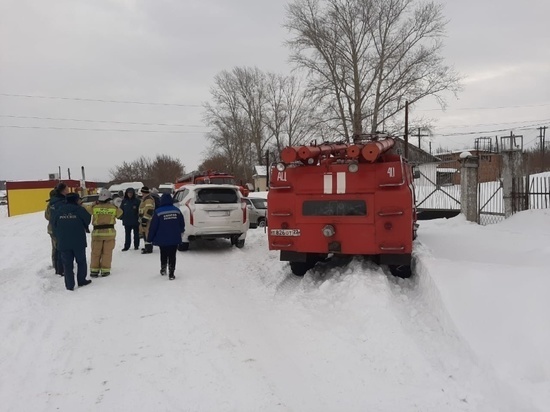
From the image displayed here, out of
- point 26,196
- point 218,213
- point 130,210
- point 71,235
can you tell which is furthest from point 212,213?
point 26,196

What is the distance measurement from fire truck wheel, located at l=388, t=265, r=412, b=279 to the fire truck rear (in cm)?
2

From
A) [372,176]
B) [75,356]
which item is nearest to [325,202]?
[372,176]

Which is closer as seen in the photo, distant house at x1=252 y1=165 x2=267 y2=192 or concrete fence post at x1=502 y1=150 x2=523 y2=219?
concrete fence post at x1=502 y1=150 x2=523 y2=219

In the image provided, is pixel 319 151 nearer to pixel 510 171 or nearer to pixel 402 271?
pixel 402 271

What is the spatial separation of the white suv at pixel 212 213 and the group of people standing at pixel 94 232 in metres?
2.24

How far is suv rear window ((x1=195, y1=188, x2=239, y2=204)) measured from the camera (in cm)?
1048

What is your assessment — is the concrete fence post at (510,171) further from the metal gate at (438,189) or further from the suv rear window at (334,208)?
the suv rear window at (334,208)

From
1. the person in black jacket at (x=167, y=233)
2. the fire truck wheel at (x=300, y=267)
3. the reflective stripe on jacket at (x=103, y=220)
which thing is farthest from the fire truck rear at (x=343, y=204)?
the reflective stripe on jacket at (x=103, y=220)

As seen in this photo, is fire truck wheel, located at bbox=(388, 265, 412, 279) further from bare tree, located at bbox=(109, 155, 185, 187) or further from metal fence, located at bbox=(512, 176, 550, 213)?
bare tree, located at bbox=(109, 155, 185, 187)

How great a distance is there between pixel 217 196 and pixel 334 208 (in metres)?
4.48

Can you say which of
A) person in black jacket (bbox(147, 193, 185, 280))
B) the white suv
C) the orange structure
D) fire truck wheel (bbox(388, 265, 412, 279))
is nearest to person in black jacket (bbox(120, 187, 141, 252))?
the white suv

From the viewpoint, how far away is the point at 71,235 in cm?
709

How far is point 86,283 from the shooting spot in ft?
24.1

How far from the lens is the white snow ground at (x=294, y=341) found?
3670 mm
